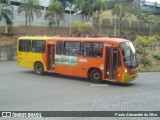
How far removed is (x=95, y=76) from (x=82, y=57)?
1.42m

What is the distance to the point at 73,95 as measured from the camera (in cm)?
1545

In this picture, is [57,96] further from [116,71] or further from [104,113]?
[116,71]

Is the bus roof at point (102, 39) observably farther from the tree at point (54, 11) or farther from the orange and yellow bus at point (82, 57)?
the tree at point (54, 11)

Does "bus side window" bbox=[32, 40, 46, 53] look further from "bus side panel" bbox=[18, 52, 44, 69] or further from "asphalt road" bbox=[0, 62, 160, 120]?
"asphalt road" bbox=[0, 62, 160, 120]

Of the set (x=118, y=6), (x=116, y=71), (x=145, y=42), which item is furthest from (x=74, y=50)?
(x=118, y=6)

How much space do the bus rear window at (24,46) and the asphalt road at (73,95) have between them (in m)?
3.06

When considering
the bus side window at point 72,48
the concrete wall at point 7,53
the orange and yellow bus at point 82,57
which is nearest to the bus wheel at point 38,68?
the orange and yellow bus at point 82,57

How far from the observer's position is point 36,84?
1888 cm

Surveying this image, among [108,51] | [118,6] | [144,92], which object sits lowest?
[144,92]

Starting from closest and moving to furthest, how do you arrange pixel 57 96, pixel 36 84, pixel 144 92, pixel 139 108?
1. pixel 139 108
2. pixel 57 96
3. pixel 144 92
4. pixel 36 84

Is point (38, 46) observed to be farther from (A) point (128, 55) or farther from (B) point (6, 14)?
(B) point (6, 14)

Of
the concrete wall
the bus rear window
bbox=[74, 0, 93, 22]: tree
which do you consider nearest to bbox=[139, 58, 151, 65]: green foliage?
the bus rear window

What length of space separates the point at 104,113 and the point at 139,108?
1694mm

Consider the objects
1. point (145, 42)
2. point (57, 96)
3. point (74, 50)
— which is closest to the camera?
point (57, 96)
